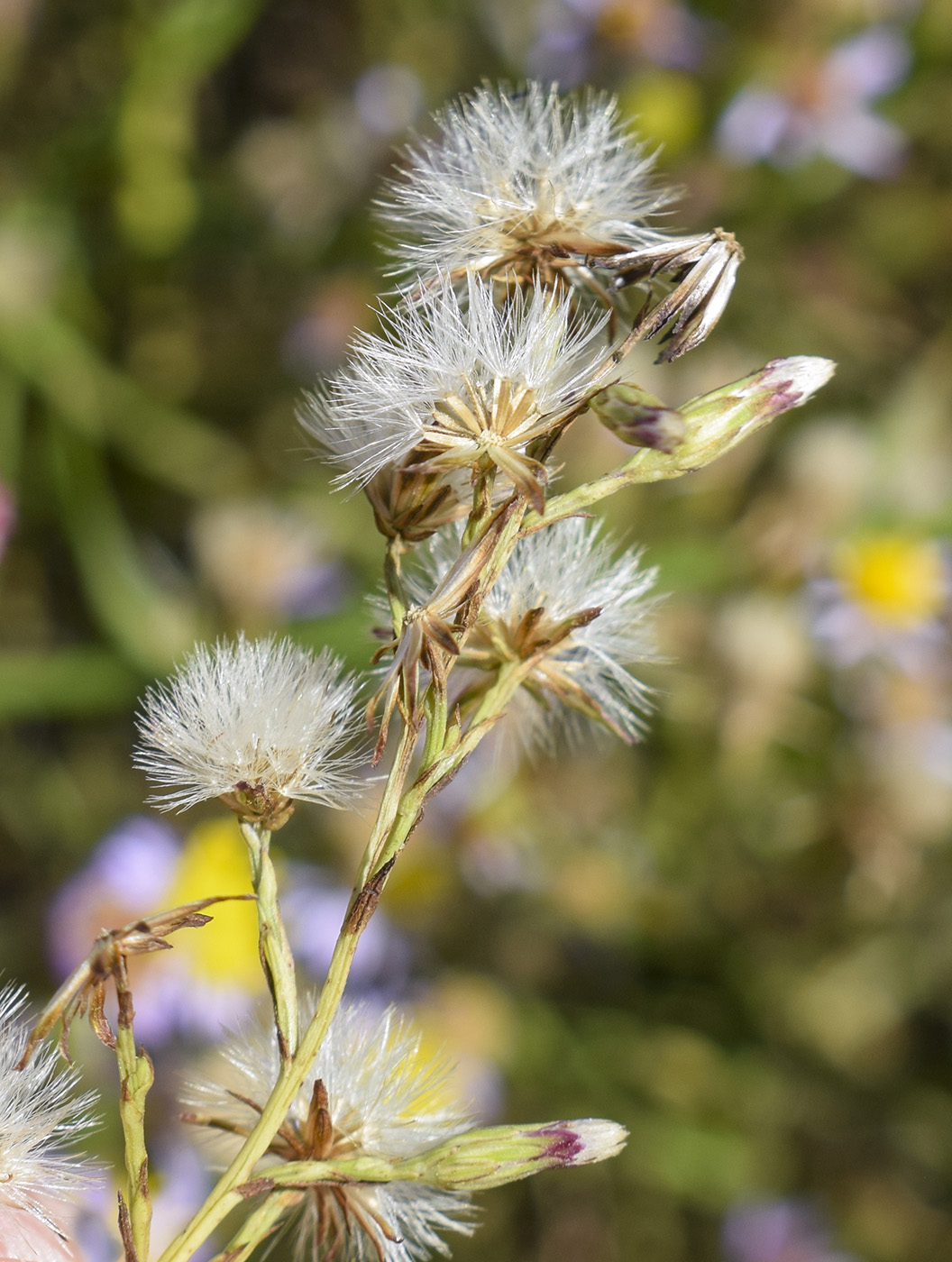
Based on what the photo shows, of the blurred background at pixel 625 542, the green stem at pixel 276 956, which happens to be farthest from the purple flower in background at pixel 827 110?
the green stem at pixel 276 956

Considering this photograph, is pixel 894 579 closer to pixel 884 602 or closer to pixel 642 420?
pixel 884 602

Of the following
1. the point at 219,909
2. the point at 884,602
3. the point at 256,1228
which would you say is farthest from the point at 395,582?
the point at 884,602

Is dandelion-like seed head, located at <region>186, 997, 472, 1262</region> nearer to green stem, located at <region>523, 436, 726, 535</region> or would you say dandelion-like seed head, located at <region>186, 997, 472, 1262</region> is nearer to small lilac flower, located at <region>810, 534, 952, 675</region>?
green stem, located at <region>523, 436, 726, 535</region>

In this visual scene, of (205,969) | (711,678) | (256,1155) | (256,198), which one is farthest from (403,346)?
(256,198)

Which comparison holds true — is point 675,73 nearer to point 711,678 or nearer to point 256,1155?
point 711,678

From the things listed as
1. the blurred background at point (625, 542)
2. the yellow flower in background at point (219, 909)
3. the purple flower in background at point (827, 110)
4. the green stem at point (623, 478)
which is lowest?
the green stem at point (623, 478)

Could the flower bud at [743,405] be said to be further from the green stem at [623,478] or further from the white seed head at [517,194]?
the white seed head at [517,194]
